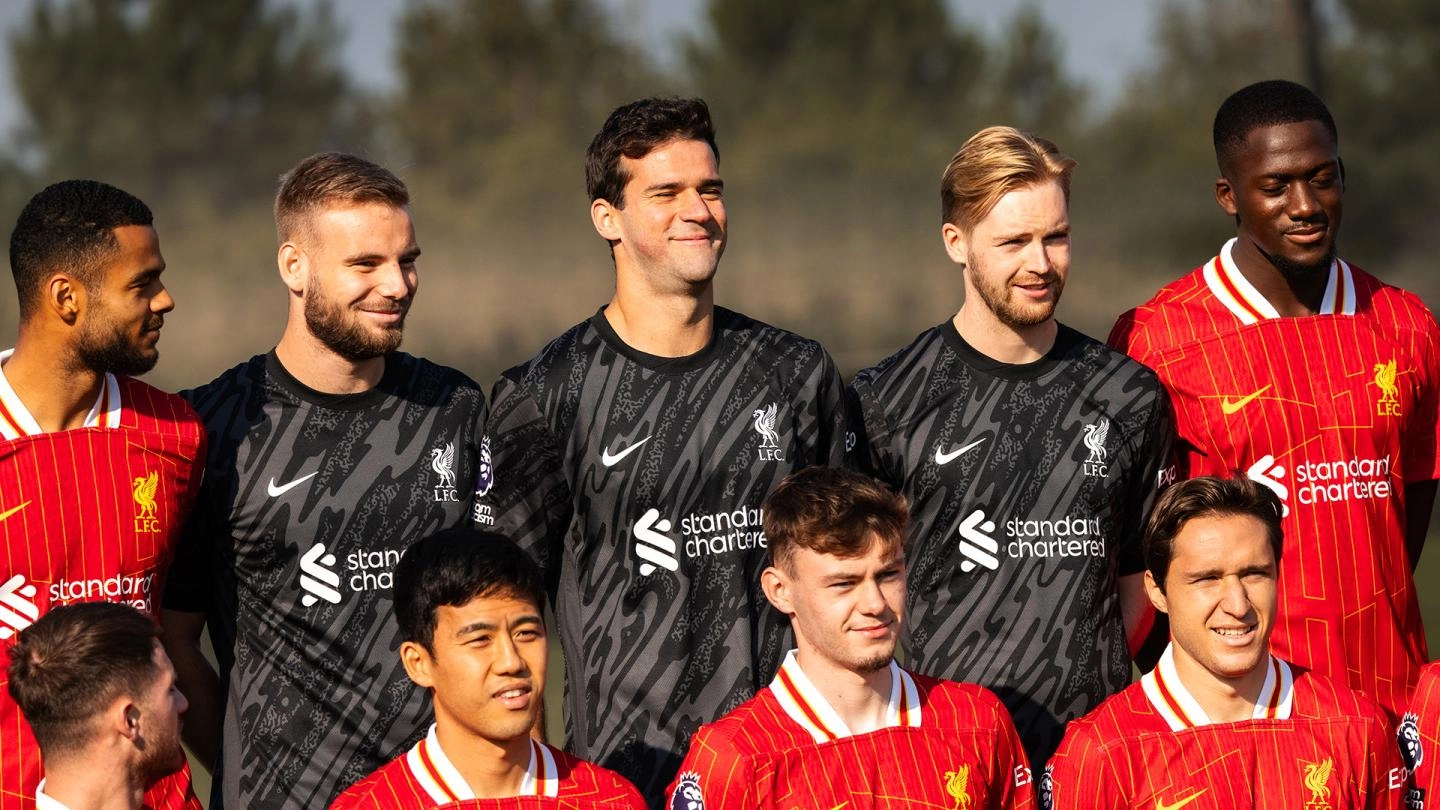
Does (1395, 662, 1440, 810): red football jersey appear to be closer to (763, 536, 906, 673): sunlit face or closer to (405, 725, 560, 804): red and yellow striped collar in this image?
(763, 536, 906, 673): sunlit face

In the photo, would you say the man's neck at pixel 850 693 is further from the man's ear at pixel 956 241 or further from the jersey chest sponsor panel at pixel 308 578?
the man's ear at pixel 956 241

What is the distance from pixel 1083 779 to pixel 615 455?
1385 mm

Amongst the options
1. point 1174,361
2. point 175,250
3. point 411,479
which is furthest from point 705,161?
point 175,250

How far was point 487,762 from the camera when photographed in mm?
4051

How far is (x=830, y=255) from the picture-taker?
74.5 ft

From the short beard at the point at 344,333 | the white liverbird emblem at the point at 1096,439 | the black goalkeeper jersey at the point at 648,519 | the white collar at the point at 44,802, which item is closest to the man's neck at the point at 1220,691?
the white liverbird emblem at the point at 1096,439

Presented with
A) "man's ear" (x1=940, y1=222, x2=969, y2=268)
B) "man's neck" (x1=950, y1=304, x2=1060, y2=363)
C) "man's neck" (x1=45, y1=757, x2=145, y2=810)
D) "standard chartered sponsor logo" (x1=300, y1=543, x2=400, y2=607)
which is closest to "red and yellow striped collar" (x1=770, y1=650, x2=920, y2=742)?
"man's neck" (x1=950, y1=304, x2=1060, y2=363)

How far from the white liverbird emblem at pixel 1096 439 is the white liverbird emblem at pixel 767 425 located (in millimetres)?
808

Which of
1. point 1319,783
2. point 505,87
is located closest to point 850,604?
point 1319,783

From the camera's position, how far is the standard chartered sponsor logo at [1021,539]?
15.1 ft

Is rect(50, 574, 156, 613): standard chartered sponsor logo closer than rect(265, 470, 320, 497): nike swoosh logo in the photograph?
Yes

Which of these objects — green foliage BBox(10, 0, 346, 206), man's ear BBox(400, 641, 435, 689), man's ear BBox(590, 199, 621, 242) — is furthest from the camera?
green foliage BBox(10, 0, 346, 206)

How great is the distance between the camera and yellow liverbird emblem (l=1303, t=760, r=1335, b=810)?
13.9ft

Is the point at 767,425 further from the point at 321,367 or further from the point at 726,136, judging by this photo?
the point at 726,136
